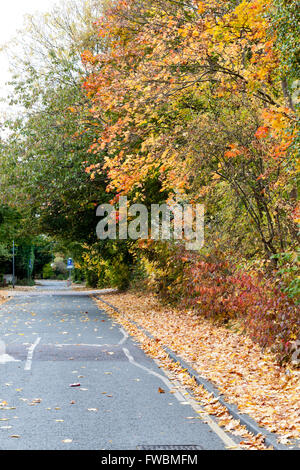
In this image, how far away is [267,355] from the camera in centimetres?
974

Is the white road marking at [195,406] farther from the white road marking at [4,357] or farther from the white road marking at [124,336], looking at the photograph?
the white road marking at [124,336]

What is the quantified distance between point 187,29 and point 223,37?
3.49 ft

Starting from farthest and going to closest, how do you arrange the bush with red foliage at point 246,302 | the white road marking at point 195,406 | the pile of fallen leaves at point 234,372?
the bush with red foliage at point 246,302, the pile of fallen leaves at point 234,372, the white road marking at point 195,406

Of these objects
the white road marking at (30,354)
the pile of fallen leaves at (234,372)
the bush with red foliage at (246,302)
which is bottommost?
the white road marking at (30,354)

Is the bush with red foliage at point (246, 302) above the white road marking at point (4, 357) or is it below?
above

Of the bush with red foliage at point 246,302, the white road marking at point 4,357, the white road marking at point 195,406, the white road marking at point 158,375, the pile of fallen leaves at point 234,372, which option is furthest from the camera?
the white road marking at point 4,357

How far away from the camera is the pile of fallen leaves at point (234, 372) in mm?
6066

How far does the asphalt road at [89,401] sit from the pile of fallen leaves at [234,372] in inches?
13.7

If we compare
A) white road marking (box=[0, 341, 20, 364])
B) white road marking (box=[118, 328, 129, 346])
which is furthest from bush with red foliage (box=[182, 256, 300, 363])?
white road marking (box=[0, 341, 20, 364])

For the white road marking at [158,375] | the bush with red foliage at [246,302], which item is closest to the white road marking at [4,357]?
the white road marking at [158,375]

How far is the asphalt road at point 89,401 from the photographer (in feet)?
18.2

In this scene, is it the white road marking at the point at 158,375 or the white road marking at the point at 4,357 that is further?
the white road marking at the point at 4,357
